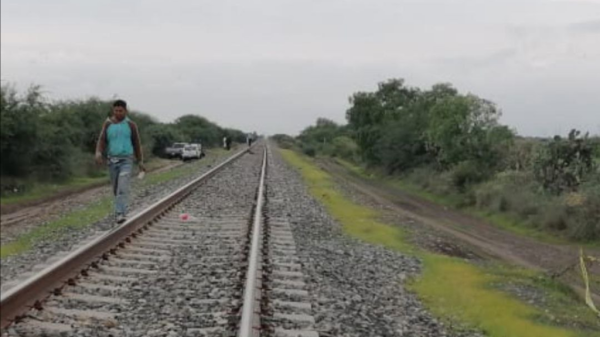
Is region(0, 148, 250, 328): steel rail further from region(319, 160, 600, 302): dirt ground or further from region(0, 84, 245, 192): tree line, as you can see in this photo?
region(0, 84, 245, 192): tree line

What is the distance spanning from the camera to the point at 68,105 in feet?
151

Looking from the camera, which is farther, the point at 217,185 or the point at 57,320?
the point at 217,185

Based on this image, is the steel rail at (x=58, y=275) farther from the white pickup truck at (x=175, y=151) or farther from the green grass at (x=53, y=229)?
the white pickup truck at (x=175, y=151)

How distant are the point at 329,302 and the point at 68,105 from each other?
136ft

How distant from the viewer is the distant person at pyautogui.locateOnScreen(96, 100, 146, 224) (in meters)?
10.4

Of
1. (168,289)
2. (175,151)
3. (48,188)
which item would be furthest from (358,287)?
(175,151)

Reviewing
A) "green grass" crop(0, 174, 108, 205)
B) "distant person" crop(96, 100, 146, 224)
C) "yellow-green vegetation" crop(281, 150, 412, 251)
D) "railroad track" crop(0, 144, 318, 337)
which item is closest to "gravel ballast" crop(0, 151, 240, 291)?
"railroad track" crop(0, 144, 318, 337)

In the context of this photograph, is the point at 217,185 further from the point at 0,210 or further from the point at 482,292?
the point at 482,292

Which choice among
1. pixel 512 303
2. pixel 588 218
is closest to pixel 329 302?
pixel 512 303

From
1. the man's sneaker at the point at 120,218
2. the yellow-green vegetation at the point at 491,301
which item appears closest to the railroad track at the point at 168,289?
the man's sneaker at the point at 120,218

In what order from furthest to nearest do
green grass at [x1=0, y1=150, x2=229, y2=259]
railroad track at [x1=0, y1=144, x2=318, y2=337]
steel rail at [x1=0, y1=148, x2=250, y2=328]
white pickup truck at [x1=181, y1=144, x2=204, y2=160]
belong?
1. white pickup truck at [x1=181, y1=144, x2=204, y2=160]
2. green grass at [x1=0, y1=150, x2=229, y2=259]
3. railroad track at [x1=0, y1=144, x2=318, y2=337]
4. steel rail at [x1=0, y1=148, x2=250, y2=328]

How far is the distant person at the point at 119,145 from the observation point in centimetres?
1036

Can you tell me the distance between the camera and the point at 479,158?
34.5 metres

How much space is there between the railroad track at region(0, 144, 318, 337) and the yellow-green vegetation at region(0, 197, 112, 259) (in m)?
1.14
